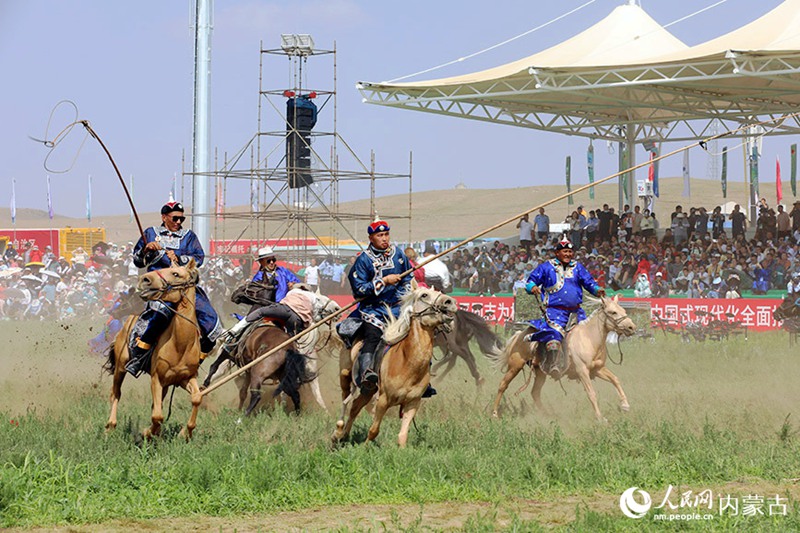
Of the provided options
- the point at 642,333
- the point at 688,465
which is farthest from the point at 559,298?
the point at 642,333

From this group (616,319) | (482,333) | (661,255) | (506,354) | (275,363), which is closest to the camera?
(275,363)

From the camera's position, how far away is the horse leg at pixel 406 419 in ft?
32.2

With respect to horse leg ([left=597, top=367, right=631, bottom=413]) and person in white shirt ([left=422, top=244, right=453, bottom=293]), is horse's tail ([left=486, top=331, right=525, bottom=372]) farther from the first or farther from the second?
person in white shirt ([left=422, top=244, right=453, bottom=293])

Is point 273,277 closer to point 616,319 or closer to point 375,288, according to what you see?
point 375,288

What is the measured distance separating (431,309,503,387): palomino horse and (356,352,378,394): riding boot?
4.69m

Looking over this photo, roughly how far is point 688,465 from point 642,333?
41.3 feet

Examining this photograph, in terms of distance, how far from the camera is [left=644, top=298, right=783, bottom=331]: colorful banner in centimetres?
2174

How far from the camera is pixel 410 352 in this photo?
32.5ft

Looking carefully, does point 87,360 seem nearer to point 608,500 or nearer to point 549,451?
point 549,451

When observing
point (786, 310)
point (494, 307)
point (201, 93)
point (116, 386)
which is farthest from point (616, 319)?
point (201, 93)

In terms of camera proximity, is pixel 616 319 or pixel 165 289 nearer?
pixel 165 289

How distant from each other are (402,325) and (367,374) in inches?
23.9

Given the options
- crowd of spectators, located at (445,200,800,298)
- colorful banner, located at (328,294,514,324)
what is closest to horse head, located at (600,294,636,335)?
crowd of spectators, located at (445,200,800,298)

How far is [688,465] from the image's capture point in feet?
30.3
